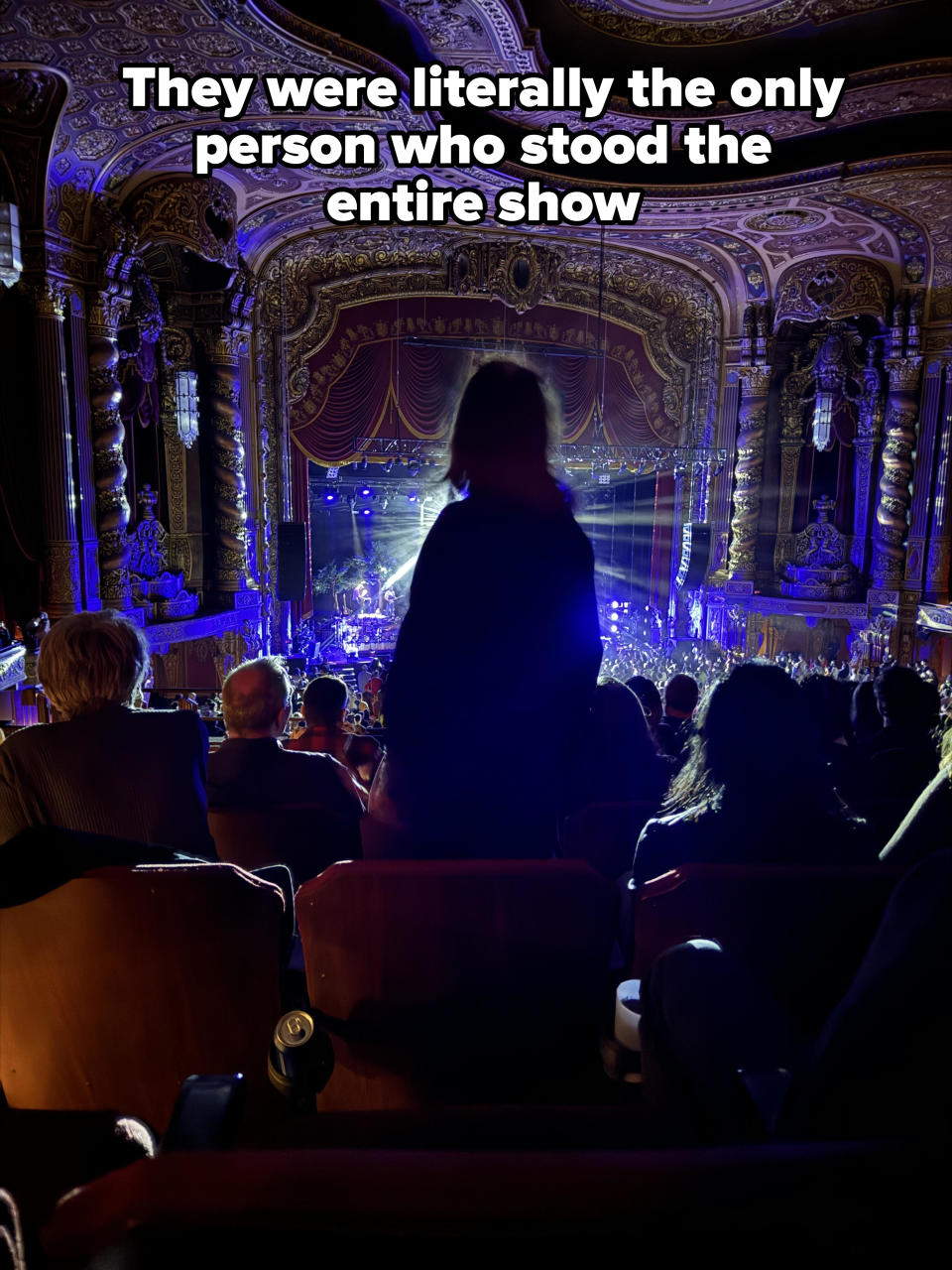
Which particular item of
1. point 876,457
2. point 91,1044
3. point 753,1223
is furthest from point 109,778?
point 876,457

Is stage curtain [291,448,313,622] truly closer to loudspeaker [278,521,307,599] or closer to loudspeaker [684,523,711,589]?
loudspeaker [278,521,307,599]

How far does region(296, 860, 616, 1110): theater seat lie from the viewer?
4.16 ft

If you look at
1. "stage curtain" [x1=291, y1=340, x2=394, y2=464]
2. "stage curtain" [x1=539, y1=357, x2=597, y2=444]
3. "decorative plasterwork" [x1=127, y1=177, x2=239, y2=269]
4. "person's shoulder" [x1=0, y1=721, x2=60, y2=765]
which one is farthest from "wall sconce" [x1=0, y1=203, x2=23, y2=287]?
"stage curtain" [x1=539, y1=357, x2=597, y2=444]

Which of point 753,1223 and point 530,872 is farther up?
point 753,1223

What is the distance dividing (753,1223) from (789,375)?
453 inches

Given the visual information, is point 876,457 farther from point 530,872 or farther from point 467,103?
point 530,872

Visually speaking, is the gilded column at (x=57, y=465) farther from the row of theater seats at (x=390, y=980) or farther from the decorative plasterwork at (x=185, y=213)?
the row of theater seats at (x=390, y=980)

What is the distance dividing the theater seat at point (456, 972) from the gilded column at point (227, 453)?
8289 millimetres

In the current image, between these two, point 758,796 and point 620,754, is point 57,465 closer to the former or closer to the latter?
point 620,754

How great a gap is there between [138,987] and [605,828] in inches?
56.8

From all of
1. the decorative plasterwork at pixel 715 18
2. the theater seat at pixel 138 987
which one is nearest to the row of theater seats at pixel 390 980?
the theater seat at pixel 138 987

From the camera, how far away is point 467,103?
18.3 ft

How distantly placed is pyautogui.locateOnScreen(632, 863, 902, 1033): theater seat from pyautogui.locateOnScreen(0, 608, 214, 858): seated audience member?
105 centimetres

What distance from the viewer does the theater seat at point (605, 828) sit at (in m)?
2.38
